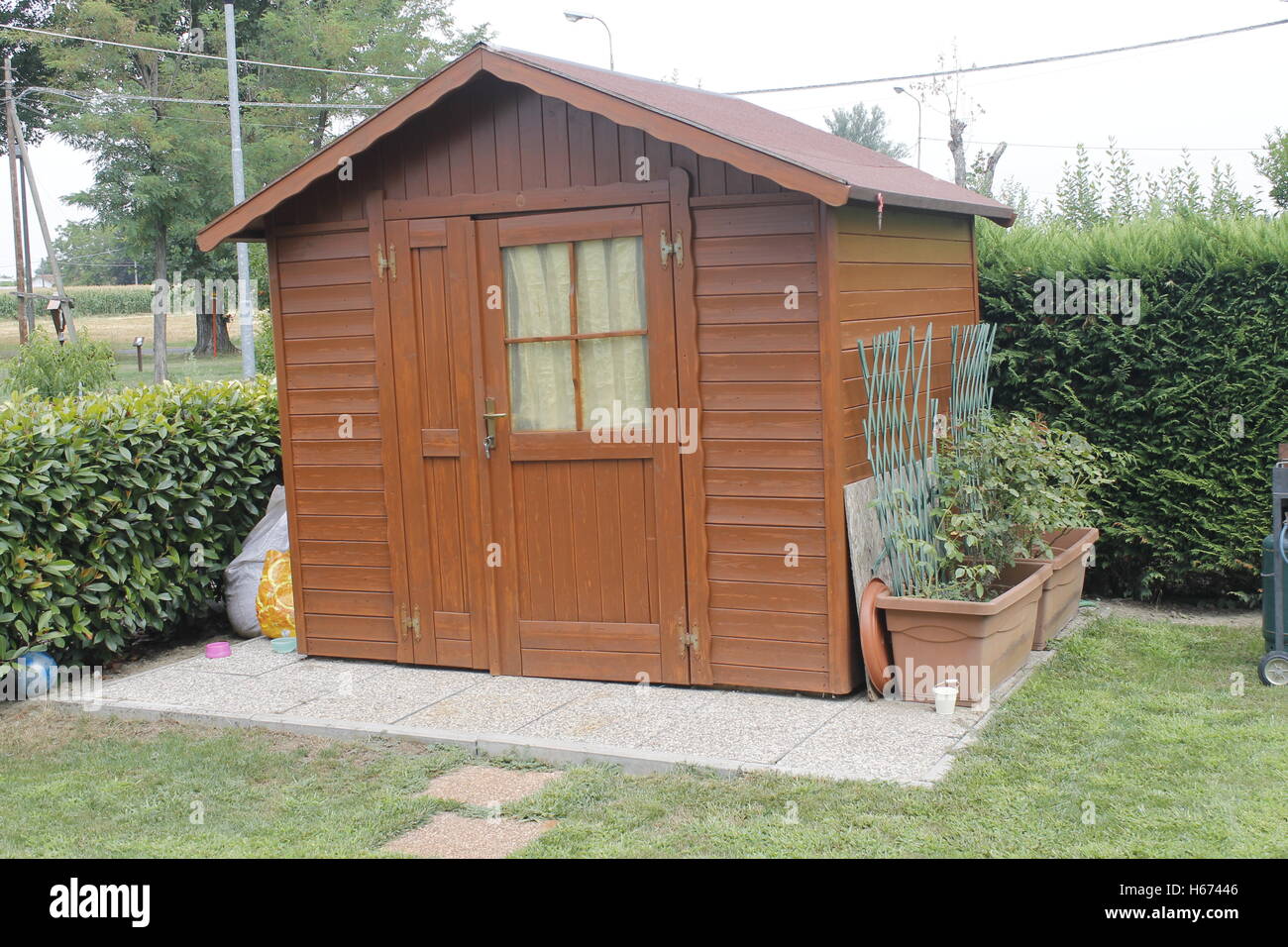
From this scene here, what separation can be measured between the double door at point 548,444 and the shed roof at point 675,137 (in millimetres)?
483

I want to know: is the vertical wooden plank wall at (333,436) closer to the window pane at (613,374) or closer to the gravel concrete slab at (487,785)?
the window pane at (613,374)

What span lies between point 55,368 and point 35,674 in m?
10.0

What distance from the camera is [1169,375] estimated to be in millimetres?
7289

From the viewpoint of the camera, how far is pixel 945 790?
180 inches

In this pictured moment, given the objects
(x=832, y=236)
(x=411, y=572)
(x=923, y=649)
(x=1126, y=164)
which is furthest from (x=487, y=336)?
(x=1126, y=164)

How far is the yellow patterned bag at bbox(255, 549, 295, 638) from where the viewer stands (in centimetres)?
736

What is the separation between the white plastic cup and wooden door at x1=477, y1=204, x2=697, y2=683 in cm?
121

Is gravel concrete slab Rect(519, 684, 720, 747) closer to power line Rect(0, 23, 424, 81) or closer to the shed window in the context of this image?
the shed window

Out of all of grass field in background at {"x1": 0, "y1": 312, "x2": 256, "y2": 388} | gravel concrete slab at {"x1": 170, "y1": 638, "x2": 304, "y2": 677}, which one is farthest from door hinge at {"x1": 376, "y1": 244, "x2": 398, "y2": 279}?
grass field in background at {"x1": 0, "y1": 312, "x2": 256, "y2": 388}

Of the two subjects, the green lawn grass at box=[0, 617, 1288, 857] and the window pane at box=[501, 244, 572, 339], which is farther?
the window pane at box=[501, 244, 572, 339]

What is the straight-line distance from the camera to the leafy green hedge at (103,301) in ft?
179

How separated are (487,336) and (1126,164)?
24.6 feet

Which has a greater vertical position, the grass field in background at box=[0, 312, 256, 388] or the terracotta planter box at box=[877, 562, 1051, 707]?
the grass field in background at box=[0, 312, 256, 388]
